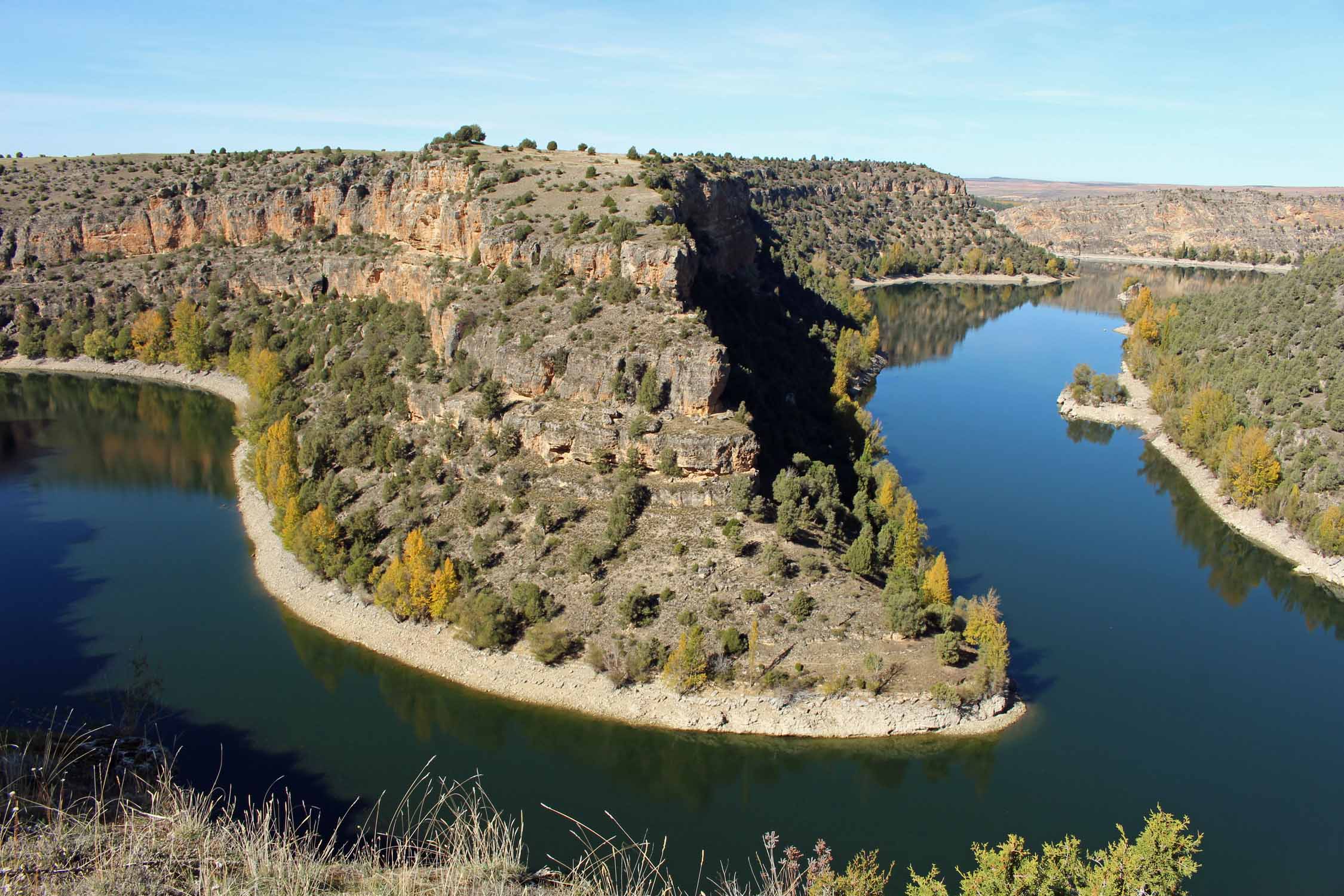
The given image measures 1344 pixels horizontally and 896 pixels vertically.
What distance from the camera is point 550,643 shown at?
127 ft

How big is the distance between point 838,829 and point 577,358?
94.9 feet

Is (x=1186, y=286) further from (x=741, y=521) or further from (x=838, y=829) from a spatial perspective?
(x=838, y=829)

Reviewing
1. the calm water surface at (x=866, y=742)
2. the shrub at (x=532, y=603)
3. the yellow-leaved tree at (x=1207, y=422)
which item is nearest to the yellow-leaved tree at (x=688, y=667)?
the calm water surface at (x=866, y=742)

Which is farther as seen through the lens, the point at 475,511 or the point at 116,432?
the point at 116,432

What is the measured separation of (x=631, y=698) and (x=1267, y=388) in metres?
62.9

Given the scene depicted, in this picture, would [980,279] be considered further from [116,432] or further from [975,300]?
[116,432]

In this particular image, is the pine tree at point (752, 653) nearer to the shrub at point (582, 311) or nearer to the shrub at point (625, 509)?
the shrub at point (625, 509)

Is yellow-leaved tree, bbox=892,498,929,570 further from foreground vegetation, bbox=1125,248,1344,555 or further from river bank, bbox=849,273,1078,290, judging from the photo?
river bank, bbox=849,273,1078,290

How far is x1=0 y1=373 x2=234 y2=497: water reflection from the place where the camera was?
66.8 meters

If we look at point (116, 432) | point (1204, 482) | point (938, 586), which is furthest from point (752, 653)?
point (116, 432)

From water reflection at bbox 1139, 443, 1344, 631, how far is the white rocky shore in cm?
2474

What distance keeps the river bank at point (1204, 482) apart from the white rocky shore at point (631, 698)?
29.5 m

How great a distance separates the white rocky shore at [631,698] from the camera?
1417 inches

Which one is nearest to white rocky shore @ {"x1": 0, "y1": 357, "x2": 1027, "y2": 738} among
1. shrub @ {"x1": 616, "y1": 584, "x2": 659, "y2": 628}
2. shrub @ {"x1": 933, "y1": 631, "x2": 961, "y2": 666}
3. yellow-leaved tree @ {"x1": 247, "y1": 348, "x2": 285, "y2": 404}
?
shrub @ {"x1": 933, "y1": 631, "x2": 961, "y2": 666}
